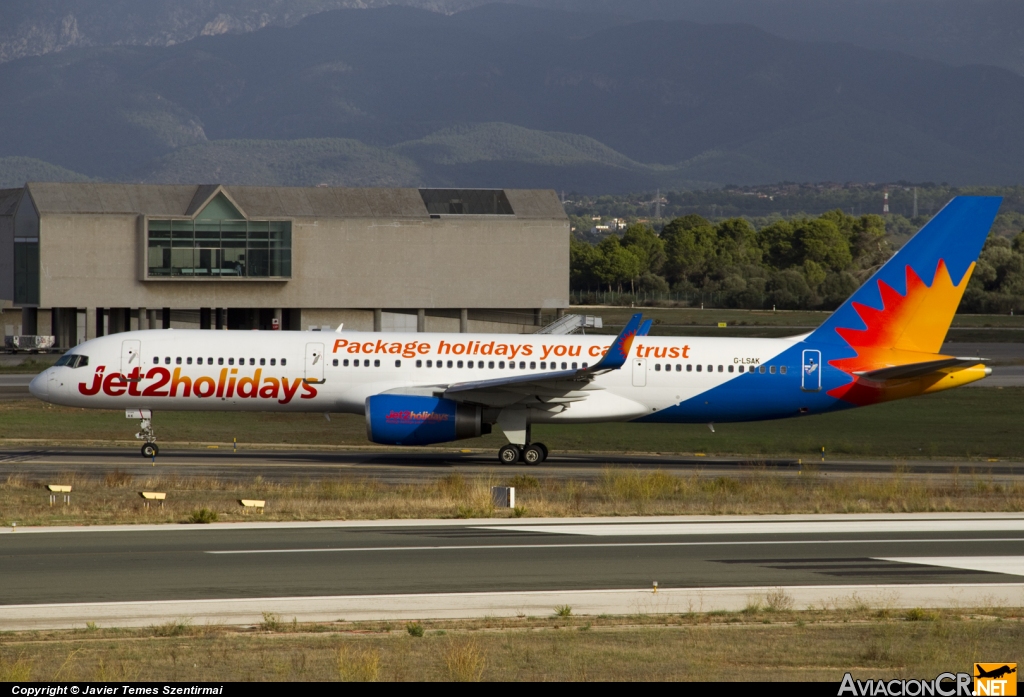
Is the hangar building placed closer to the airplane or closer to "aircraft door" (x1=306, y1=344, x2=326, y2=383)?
the airplane

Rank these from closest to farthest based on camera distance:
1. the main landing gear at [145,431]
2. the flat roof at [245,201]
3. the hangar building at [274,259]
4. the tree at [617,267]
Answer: the main landing gear at [145,431] < the hangar building at [274,259] < the flat roof at [245,201] < the tree at [617,267]

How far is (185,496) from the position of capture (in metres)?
28.4

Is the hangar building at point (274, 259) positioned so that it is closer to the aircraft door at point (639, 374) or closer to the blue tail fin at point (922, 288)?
the aircraft door at point (639, 374)

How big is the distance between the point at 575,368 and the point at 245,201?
58.2 m

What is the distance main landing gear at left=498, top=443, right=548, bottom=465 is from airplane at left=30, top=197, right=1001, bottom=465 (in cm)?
4

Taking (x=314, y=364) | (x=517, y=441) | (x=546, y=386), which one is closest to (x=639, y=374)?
(x=546, y=386)

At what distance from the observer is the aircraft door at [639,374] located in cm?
3819

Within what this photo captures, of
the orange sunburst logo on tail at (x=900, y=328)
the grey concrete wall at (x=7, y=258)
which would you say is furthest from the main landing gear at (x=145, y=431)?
the grey concrete wall at (x=7, y=258)

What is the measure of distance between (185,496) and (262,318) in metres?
67.6

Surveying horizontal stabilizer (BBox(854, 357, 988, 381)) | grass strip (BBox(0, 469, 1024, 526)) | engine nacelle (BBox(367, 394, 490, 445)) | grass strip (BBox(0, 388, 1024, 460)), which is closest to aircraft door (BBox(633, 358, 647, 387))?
grass strip (BBox(0, 469, 1024, 526))

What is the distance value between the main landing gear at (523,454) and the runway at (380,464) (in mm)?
391

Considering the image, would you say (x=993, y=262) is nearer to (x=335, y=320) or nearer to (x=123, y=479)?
(x=335, y=320)

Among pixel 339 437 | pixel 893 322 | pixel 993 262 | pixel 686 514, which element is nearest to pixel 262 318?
pixel 339 437

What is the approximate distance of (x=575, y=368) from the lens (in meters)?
38.4
